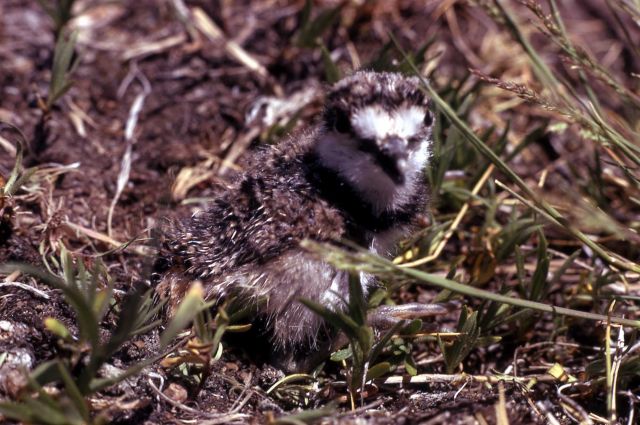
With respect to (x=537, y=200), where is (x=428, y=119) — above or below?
above

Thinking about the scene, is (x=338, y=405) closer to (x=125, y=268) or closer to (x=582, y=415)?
(x=582, y=415)

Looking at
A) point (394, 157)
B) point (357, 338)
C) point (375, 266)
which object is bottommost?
point (357, 338)

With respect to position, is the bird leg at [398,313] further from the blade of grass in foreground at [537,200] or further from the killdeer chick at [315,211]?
the blade of grass in foreground at [537,200]

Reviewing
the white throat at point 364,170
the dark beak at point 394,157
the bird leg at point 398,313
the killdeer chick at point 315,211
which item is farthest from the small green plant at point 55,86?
the bird leg at point 398,313

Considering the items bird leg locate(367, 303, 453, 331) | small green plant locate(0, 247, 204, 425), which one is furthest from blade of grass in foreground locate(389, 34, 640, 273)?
small green plant locate(0, 247, 204, 425)

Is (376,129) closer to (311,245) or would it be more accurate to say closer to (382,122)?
(382,122)

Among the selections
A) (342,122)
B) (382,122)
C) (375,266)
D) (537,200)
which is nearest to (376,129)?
(382,122)
